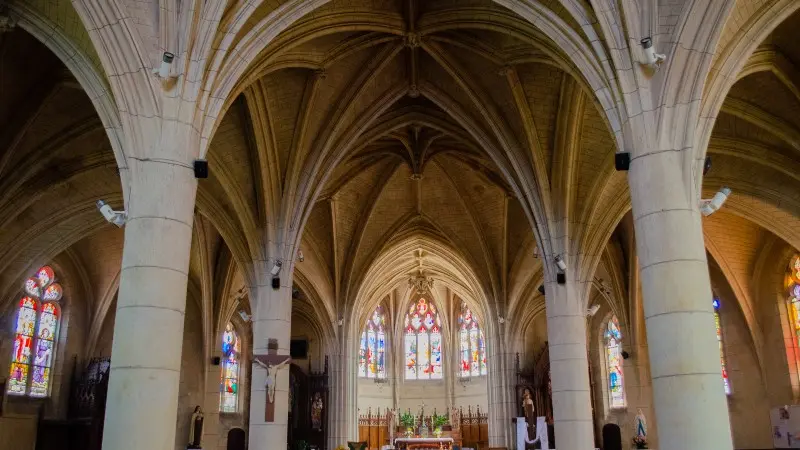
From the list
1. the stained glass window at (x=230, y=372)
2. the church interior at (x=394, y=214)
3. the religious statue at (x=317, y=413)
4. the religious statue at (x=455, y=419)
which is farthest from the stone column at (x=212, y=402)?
the religious statue at (x=455, y=419)

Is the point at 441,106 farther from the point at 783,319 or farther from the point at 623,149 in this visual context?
the point at 783,319

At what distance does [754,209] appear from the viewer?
19.5m

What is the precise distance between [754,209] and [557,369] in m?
8.17

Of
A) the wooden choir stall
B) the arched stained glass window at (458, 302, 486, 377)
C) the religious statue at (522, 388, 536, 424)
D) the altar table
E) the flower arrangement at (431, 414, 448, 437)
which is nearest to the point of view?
the religious statue at (522, 388, 536, 424)

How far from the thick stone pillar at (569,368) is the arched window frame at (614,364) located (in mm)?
11406

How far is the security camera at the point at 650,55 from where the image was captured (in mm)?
9758

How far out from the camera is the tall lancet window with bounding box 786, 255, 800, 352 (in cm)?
2130

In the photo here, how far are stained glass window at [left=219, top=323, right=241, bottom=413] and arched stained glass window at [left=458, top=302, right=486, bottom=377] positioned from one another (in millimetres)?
11504

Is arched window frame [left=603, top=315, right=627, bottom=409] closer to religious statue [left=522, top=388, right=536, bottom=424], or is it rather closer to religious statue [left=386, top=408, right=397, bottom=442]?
religious statue [left=522, top=388, right=536, bottom=424]

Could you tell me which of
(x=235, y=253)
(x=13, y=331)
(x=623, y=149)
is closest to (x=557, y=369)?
(x=623, y=149)

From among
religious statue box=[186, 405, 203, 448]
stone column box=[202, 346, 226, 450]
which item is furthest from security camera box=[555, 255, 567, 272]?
religious statue box=[186, 405, 203, 448]

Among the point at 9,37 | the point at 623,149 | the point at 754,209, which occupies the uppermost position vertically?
the point at 9,37

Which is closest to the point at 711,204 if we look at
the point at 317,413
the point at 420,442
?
the point at 420,442

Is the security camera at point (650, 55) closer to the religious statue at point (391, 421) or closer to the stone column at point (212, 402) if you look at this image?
the stone column at point (212, 402)
